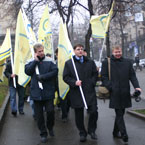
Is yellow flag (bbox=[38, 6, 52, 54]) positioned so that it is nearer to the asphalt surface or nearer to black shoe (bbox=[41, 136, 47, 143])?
the asphalt surface

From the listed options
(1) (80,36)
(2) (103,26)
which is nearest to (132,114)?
(2) (103,26)

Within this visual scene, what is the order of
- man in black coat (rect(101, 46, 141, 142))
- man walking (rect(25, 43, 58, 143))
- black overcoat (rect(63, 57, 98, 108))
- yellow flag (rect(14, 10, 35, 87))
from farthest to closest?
yellow flag (rect(14, 10, 35, 87))
man walking (rect(25, 43, 58, 143))
black overcoat (rect(63, 57, 98, 108))
man in black coat (rect(101, 46, 141, 142))

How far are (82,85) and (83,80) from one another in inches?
3.8

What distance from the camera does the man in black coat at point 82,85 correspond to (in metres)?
5.64

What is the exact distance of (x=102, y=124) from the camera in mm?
7430

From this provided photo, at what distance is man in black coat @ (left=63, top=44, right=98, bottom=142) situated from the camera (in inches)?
222

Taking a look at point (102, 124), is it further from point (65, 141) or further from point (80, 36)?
point (80, 36)

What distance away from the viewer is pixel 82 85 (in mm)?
5664

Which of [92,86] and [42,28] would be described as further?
[42,28]

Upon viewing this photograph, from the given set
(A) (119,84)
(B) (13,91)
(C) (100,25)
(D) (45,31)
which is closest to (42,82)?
(A) (119,84)

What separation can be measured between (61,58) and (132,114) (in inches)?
114

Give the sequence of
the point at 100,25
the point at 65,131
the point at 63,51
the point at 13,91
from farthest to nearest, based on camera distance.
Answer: the point at 100,25
the point at 13,91
the point at 65,131
the point at 63,51

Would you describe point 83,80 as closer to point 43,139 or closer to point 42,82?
point 42,82

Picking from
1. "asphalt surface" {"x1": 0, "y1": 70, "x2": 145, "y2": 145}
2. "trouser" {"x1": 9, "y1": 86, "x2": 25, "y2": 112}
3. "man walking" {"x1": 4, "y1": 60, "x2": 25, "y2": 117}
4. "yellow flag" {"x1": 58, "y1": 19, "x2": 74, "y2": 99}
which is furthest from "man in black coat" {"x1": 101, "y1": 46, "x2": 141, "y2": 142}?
"trouser" {"x1": 9, "y1": 86, "x2": 25, "y2": 112}
